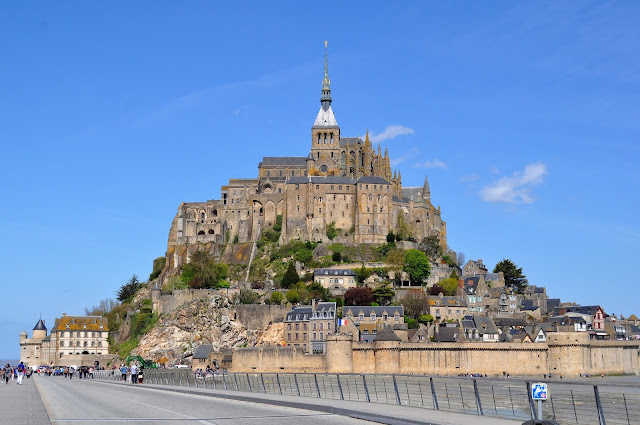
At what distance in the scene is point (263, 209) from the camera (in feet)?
310

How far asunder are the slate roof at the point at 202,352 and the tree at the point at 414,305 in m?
19.0

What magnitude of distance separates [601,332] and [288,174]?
132 ft

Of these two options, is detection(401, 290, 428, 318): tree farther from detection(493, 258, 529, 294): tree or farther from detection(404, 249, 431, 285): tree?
detection(493, 258, 529, 294): tree

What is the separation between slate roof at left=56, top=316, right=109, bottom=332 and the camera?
94.4m

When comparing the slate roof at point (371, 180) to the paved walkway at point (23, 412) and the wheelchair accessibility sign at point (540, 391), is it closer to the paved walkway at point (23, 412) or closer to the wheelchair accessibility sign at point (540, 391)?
the paved walkway at point (23, 412)

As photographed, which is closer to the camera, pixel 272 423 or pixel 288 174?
pixel 272 423

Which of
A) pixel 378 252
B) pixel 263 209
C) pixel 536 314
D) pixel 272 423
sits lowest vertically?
pixel 272 423

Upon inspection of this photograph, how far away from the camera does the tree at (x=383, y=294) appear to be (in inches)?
3086

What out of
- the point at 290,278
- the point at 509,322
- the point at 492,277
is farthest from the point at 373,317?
the point at 492,277

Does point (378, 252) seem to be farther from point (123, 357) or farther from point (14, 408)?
point (14, 408)

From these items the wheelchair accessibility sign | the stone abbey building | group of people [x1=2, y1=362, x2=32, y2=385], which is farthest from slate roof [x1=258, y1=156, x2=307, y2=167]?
the wheelchair accessibility sign

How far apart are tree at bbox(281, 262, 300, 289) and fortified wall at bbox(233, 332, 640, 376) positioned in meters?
13.2

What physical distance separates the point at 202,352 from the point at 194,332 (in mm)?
7013

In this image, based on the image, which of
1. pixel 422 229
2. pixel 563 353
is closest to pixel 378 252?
pixel 422 229
